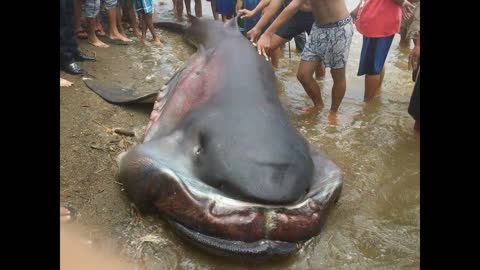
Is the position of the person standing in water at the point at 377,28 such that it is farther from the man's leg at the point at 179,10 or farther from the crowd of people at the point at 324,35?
the man's leg at the point at 179,10

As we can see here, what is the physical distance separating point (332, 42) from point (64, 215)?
3323 mm

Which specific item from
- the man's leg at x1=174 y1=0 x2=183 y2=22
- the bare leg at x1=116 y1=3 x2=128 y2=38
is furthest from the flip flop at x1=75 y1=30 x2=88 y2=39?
the man's leg at x1=174 y1=0 x2=183 y2=22

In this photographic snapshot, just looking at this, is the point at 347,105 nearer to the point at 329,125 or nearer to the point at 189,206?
the point at 329,125

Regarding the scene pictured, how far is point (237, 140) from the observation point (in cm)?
318

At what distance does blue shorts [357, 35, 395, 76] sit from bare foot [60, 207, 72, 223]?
3880mm

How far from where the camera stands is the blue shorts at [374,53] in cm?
572

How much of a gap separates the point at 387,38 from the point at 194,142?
3302mm

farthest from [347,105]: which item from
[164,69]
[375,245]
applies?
[375,245]

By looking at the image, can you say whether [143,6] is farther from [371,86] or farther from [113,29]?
[371,86]

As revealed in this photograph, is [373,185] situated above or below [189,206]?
below

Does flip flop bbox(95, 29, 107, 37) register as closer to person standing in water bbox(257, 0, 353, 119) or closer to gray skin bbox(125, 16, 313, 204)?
person standing in water bbox(257, 0, 353, 119)

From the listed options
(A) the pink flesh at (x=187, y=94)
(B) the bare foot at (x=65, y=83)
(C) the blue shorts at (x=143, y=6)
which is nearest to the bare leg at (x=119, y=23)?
(C) the blue shorts at (x=143, y=6)

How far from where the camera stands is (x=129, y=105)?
5172 millimetres

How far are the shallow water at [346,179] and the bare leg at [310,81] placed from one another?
145 mm
